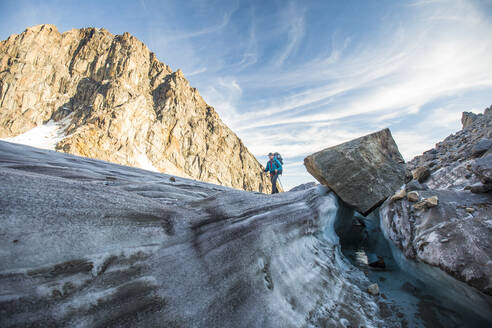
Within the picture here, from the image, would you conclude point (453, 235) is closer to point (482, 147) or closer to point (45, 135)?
point (482, 147)

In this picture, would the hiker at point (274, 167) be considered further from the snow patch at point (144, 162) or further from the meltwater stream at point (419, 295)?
the snow patch at point (144, 162)

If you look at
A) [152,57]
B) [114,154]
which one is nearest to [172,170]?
[114,154]

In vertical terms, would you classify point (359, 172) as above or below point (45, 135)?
below

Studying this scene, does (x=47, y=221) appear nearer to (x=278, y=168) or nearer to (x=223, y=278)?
(x=223, y=278)

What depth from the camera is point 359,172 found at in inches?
194

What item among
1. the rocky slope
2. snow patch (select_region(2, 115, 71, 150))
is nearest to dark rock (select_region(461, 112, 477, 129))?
the rocky slope

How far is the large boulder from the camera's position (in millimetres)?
4871

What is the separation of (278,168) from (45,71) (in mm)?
78958

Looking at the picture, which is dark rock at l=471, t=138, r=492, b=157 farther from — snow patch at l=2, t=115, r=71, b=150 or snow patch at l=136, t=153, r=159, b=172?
snow patch at l=2, t=115, r=71, b=150

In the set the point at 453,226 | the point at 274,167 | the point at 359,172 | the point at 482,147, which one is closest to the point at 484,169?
the point at 453,226

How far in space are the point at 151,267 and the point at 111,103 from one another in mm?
62501

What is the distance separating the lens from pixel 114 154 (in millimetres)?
48000

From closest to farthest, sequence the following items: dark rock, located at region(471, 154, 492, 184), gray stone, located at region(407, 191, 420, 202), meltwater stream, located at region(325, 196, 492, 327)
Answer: meltwater stream, located at region(325, 196, 492, 327), dark rock, located at region(471, 154, 492, 184), gray stone, located at region(407, 191, 420, 202)

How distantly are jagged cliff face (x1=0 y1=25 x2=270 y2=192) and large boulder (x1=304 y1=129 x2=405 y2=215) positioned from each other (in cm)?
4999
